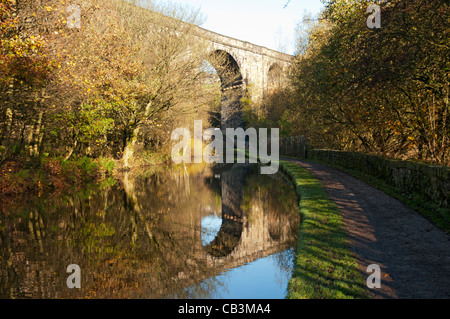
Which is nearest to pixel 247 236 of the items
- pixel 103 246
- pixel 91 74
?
pixel 103 246

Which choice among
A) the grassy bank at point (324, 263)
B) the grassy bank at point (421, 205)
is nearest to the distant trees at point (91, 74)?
the grassy bank at point (324, 263)

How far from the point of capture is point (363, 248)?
612cm

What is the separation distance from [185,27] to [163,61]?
3.10 m

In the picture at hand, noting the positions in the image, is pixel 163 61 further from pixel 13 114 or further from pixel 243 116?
pixel 243 116

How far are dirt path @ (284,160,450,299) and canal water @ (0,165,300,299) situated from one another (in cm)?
134

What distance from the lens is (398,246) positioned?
20.1 feet

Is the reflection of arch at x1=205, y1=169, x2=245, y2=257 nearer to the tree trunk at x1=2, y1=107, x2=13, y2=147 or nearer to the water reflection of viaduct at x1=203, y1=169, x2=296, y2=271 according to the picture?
the water reflection of viaduct at x1=203, y1=169, x2=296, y2=271

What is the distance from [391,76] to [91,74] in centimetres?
1174

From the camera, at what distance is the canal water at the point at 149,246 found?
17.1ft

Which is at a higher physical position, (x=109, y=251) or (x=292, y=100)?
(x=292, y=100)

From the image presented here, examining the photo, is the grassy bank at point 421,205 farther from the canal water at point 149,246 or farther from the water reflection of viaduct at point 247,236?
the water reflection of viaduct at point 247,236

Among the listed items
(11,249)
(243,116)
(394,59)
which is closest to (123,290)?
(11,249)

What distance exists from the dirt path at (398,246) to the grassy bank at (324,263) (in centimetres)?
19

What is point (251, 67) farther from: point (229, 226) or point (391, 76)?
point (229, 226)
